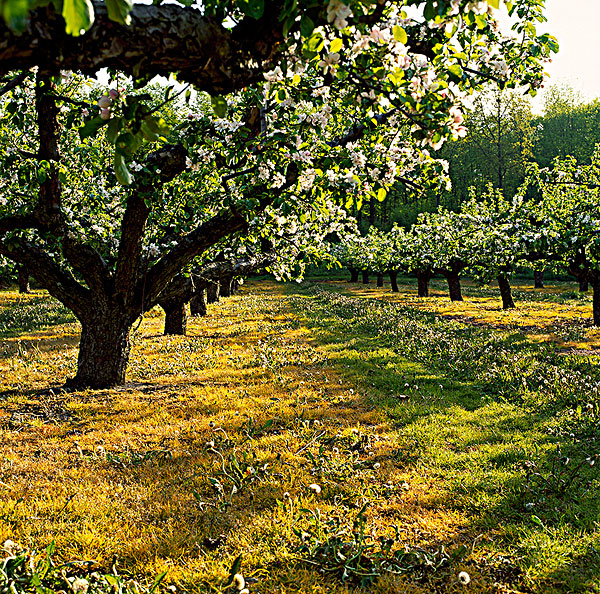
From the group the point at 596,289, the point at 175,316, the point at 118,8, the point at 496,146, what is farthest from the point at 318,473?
the point at 496,146

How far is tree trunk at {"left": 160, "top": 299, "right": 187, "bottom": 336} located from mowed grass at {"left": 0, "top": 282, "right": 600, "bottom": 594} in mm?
4804

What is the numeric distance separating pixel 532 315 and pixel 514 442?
1646 centimetres

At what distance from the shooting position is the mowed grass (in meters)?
3.99

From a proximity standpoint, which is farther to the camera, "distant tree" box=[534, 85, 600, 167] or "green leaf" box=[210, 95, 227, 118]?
"distant tree" box=[534, 85, 600, 167]

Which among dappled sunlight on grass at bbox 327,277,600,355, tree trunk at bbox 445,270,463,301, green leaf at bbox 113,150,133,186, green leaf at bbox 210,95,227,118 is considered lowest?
dappled sunlight on grass at bbox 327,277,600,355

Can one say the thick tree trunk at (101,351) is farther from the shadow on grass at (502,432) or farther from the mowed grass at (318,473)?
the shadow on grass at (502,432)

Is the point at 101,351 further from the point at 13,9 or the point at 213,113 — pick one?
the point at 13,9

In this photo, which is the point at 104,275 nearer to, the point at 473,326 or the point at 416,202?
the point at 473,326

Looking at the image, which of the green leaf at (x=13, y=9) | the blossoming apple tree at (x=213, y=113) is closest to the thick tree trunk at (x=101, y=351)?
the blossoming apple tree at (x=213, y=113)

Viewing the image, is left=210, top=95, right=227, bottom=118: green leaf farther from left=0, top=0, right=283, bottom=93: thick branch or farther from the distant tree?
the distant tree

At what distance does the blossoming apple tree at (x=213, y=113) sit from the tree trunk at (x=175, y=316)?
373cm

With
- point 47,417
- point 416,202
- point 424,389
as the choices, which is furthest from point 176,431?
point 416,202

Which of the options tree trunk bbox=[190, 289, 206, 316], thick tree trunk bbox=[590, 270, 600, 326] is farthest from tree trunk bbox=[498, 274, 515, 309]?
tree trunk bbox=[190, 289, 206, 316]

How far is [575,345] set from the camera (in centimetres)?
1332
